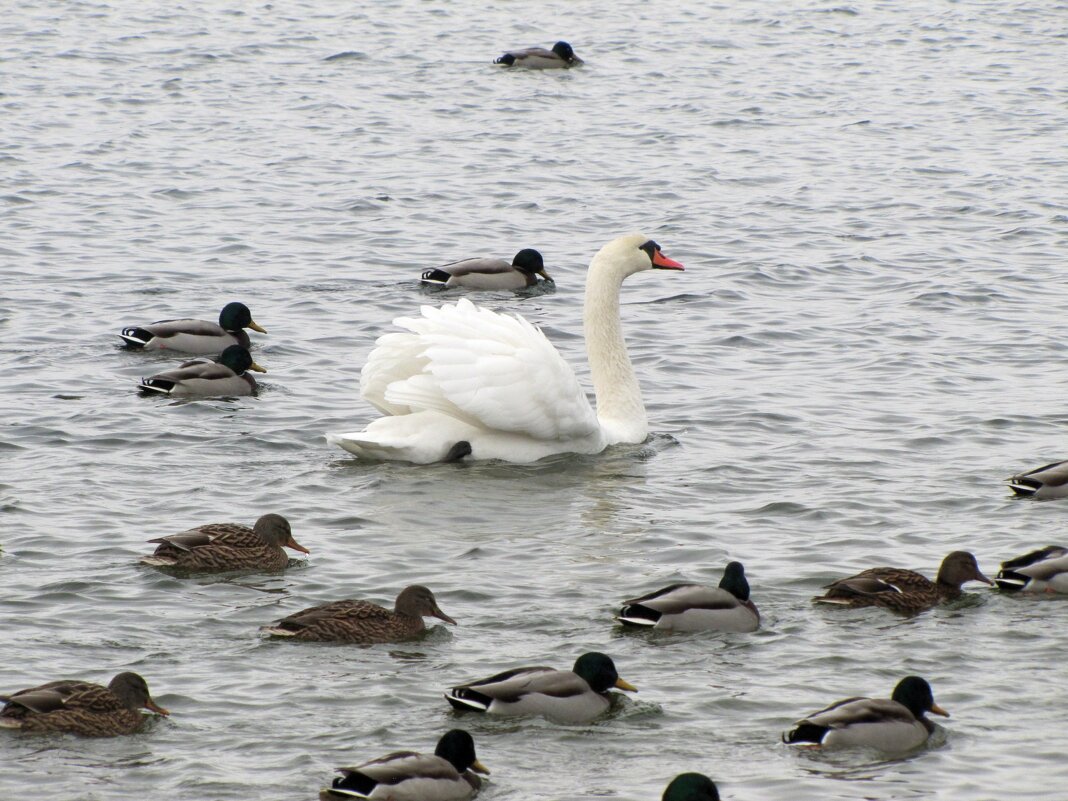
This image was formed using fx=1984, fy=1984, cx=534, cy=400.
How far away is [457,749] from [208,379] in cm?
744

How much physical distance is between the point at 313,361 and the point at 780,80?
16856 mm

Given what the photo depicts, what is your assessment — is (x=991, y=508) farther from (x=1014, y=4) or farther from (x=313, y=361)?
(x=1014, y=4)

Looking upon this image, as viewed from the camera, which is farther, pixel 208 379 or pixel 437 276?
pixel 437 276

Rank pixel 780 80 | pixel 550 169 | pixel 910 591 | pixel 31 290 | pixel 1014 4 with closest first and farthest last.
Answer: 1. pixel 910 591
2. pixel 31 290
3. pixel 550 169
4. pixel 780 80
5. pixel 1014 4

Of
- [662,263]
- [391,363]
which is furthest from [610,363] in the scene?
[391,363]

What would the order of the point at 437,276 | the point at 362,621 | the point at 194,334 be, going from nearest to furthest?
1. the point at 362,621
2. the point at 194,334
3. the point at 437,276

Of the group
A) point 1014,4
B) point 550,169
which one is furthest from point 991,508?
point 1014,4

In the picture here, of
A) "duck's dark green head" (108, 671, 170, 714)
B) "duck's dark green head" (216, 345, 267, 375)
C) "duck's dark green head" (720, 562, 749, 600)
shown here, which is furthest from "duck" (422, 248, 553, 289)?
"duck's dark green head" (108, 671, 170, 714)

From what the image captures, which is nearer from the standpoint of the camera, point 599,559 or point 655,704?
point 655,704

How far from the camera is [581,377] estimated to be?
54.1 feet

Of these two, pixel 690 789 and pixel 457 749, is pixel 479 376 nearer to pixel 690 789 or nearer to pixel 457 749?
pixel 457 749

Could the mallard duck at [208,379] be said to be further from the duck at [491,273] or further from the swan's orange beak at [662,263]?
the duck at [491,273]

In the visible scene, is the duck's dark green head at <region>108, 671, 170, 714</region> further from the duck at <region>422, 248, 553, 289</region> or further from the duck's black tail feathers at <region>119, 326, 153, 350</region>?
the duck at <region>422, 248, 553, 289</region>

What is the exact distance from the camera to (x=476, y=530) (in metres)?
12.3
